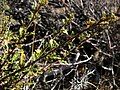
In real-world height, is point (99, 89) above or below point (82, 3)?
below

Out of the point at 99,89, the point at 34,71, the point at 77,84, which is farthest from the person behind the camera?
the point at 99,89

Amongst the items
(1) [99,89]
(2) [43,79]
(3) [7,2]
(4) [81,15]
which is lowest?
(1) [99,89]

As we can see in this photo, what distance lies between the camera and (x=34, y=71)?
1562 millimetres

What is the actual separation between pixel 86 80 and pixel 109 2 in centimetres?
82

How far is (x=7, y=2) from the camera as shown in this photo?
2.67 m

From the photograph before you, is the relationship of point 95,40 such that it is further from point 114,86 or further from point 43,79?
point 43,79

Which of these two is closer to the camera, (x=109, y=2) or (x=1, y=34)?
(x=1, y=34)

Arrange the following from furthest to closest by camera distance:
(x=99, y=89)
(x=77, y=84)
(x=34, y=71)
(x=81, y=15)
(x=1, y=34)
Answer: (x=81, y=15)
(x=99, y=89)
(x=77, y=84)
(x=34, y=71)
(x=1, y=34)

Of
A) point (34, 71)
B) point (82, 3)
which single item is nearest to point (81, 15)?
point (82, 3)

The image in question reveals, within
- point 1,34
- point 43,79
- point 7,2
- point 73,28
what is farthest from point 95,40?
point 1,34

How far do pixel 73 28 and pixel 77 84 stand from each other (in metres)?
0.57

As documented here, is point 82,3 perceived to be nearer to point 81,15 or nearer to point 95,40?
point 81,15

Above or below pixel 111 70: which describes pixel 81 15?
above

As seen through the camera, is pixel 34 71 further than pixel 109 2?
No
